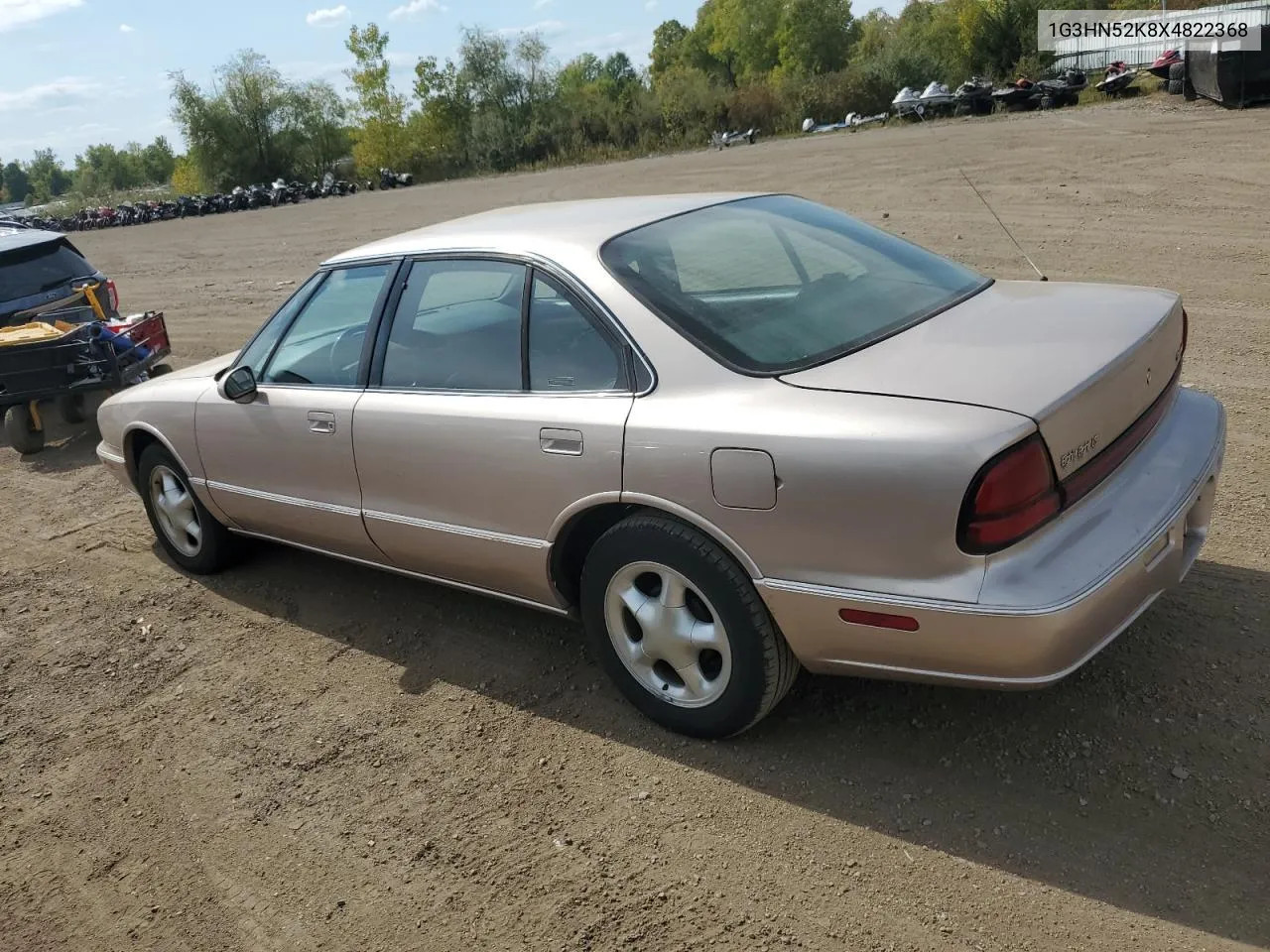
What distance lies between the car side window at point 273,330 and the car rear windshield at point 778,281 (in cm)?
162

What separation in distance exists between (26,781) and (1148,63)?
98.5 feet

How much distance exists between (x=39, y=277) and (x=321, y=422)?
7064mm

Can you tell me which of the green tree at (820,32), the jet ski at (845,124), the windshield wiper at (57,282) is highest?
the green tree at (820,32)

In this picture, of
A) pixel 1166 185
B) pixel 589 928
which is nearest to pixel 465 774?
pixel 589 928

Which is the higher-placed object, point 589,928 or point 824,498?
point 824,498

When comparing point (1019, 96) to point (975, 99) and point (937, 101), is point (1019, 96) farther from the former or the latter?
point (937, 101)

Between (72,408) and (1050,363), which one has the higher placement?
(1050,363)

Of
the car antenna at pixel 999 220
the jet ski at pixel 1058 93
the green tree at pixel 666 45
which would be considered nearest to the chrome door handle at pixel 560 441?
the car antenna at pixel 999 220

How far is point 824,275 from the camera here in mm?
3580

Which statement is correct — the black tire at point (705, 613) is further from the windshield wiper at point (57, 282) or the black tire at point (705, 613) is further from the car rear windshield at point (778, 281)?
the windshield wiper at point (57, 282)

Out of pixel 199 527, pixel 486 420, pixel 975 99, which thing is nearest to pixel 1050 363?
pixel 486 420

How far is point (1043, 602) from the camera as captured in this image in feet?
8.08

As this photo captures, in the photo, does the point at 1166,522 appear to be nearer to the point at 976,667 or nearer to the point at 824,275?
the point at 976,667

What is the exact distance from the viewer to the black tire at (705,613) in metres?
2.91
